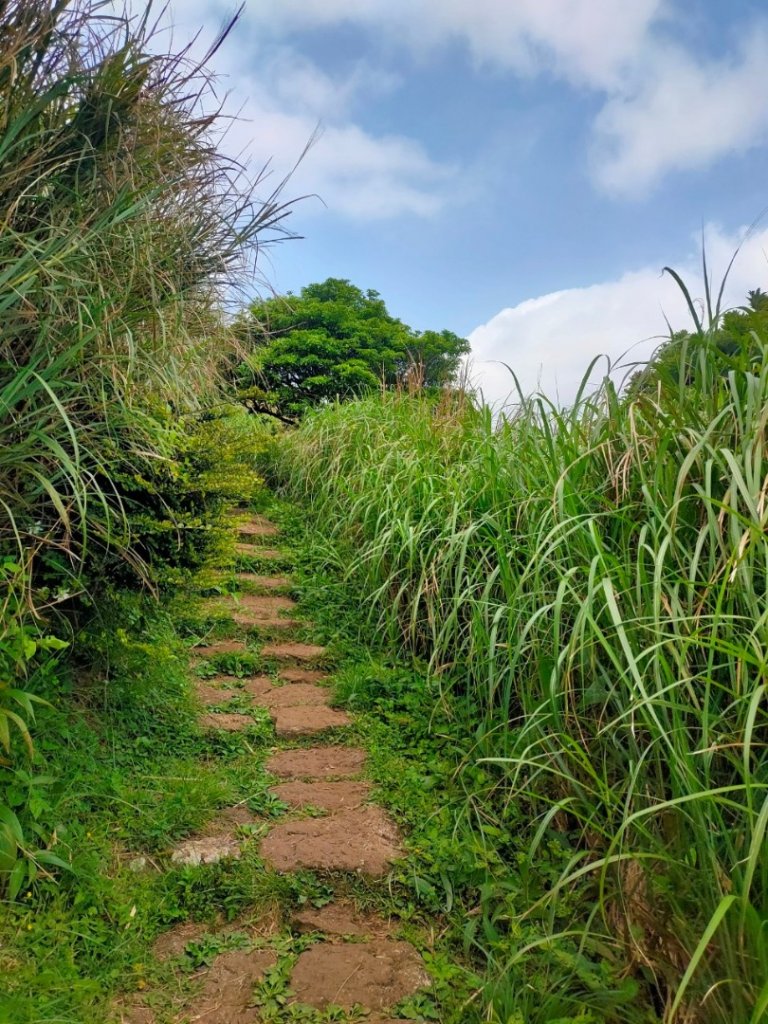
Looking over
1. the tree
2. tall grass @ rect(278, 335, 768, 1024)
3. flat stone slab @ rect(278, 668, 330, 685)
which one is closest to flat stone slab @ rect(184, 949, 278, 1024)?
tall grass @ rect(278, 335, 768, 1024)

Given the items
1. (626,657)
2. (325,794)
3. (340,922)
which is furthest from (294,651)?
(626,657)

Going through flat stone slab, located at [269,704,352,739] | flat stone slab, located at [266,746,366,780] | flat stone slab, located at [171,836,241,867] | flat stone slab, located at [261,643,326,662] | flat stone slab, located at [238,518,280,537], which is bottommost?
flat stone slab, located at [171,836,241,867]

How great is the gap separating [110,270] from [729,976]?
2.69 meters

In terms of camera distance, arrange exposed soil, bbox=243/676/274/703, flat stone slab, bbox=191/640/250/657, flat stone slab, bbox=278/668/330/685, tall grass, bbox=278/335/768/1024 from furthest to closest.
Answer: flat stone slab, bbox=191/640/250/657 < flat stone slab, bbox=278/668/330/685 < exposed soil, bbox=243/676/274/703 < tall grass, bbox=278/335/768/1024

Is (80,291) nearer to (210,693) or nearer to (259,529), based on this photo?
(210,693)

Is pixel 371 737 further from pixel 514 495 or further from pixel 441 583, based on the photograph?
pixel 514 495

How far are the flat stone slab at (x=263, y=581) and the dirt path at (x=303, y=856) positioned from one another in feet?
2.59

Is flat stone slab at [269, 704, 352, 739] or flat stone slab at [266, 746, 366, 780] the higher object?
flat stone slab at [269, 704, 352, 739]

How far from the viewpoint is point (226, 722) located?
116 inches

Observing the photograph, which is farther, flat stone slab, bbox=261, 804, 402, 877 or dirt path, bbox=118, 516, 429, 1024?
flat stone slab, bbox=261, 804, 402, 877

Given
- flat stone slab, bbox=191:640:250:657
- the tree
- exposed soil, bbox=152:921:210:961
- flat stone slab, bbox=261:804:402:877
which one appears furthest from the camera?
the tree

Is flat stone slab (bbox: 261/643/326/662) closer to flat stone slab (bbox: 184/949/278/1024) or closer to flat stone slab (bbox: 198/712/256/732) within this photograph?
flat stone slab (bbox: 198/712/256/732)

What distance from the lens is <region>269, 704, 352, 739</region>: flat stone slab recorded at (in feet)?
9.69

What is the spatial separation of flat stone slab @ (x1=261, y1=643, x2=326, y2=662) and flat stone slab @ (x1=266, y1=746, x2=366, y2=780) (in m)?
0.74
